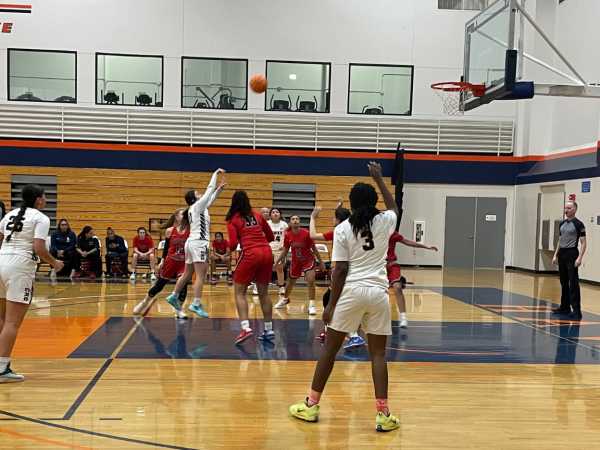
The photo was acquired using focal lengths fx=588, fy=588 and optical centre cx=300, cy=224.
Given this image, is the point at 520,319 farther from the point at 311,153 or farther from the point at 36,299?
the point at 311,153

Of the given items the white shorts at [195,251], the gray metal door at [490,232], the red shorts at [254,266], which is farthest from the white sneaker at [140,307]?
the gray metal door at [490,232]

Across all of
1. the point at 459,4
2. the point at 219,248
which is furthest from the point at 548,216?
the point at 219,248

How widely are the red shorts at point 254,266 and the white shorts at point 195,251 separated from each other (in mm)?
1700

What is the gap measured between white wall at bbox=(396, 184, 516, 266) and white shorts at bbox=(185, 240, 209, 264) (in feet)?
40.0

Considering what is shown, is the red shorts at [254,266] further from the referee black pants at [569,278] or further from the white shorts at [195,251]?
the referee black pants at [569,278]

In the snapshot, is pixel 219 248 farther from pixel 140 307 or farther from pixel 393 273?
pixel 393 273

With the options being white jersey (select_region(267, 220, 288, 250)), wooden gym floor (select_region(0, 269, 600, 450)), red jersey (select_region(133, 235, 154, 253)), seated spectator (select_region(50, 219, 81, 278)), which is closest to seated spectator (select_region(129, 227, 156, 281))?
red jersey (select_region(133, 235, 154, 253))

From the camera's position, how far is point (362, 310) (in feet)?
14.4

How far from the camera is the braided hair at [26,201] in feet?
17.7

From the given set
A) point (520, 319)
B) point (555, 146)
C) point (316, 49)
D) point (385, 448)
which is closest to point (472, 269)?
point (555, 146)

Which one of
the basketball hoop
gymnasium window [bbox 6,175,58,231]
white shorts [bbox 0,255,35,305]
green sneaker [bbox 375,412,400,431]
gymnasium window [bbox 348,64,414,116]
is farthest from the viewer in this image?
gymnasium window [bbox 348,64,414,116]

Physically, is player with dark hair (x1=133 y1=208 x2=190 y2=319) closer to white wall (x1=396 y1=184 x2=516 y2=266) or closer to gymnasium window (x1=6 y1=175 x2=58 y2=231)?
gymnasium window (x1=6 y1=175 x2=58 y2=231)

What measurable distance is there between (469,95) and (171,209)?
1001 cm

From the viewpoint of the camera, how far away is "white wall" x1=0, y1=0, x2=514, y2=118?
18.4 m
